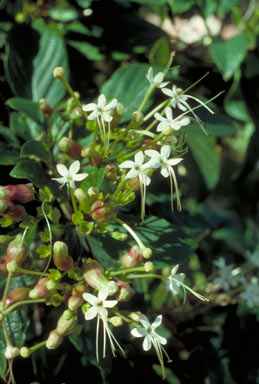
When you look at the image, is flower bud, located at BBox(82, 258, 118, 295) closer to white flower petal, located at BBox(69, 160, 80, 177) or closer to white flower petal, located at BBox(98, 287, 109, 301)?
white flower petal, located at BBox(98, 287, 109, 301)

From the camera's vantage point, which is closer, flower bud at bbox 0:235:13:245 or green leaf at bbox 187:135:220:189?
flower bud at bbox 0:235:13:245

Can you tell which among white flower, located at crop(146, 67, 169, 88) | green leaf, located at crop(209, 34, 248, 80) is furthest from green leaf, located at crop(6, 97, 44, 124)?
green leaf, located at crop(209, 34, 248, 80)

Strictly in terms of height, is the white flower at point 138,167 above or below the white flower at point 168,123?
below

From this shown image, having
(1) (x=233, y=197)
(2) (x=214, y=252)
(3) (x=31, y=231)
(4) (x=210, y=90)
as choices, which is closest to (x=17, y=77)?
(3) (x=31, y=231)

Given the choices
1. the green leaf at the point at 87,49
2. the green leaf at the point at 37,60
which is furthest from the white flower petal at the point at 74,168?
the green leaf at the point at 87,49

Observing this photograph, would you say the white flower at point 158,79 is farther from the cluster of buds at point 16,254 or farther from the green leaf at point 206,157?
the green leaf at point 206,157

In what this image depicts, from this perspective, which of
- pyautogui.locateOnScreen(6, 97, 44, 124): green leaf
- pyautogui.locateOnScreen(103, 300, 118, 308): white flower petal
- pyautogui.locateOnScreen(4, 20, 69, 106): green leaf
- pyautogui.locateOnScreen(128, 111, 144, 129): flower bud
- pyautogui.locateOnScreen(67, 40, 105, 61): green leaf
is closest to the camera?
pyautogui.locateOnScreen(103, 300, 118, 308): white flower petal

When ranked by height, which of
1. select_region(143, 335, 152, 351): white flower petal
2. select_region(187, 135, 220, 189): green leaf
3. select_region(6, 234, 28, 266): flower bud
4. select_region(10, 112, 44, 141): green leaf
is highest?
select_region(10, 112, 44, 141): green leaf
